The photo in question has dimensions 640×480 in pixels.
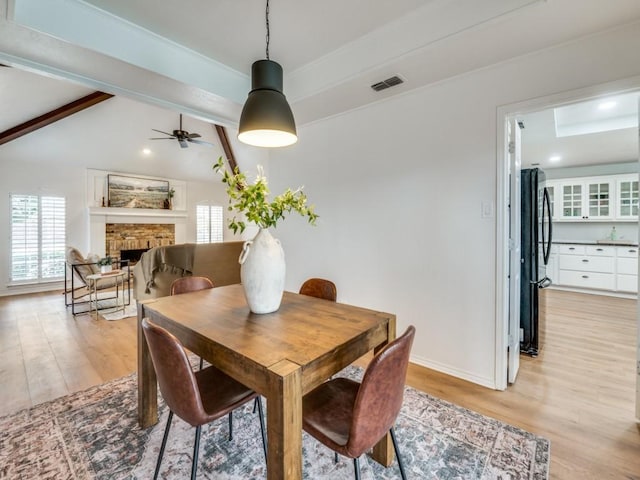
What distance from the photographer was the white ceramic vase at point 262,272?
1587mm

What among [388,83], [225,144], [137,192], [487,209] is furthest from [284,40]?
[137,192]

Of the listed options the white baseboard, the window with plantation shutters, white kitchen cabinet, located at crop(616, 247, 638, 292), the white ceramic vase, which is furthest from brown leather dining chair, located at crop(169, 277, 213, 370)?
white kitchen cabinet, located at crop(616, 247, 638, 292)

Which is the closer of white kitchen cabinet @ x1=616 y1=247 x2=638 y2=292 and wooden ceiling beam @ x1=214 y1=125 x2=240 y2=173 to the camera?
white kitchen cabinet @ x1=616 y1=247 x2=638 y2=292

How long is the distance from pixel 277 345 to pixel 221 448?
98 cm

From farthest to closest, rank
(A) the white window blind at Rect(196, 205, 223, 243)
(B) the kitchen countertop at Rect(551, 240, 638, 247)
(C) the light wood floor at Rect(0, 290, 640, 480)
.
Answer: (A) the white window blind at Rect(196, 205, 223, 243)
(B) the kitchen countertop at Rect(551, 240, 638, 247)
(C) the light wood floor at Rect(0, 290, 640, 480)

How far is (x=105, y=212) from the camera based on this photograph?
6598mm

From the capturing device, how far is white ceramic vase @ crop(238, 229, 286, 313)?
159 cm

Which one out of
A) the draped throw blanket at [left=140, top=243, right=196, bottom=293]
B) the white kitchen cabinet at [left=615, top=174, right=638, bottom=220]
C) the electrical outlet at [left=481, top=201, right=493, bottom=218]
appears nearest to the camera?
the electrical outlet at [left=481, top=201, right=493, bottom=218]

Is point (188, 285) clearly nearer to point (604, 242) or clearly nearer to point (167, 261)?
point (167, 261)

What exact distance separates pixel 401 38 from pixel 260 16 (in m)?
1.04

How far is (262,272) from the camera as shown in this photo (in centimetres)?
158

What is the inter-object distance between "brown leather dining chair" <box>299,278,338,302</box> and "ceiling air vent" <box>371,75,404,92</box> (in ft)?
5.72

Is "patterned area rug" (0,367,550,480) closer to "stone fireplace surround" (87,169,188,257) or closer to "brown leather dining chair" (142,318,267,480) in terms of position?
"brown leather dining chair" (142,318,267,480)

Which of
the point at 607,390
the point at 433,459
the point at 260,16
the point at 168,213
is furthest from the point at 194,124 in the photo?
the point at 607,390
